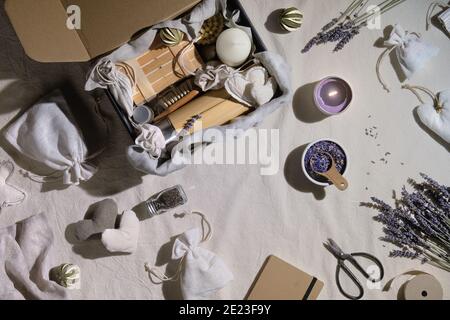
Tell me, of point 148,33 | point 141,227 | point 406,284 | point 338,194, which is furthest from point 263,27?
point 406,284

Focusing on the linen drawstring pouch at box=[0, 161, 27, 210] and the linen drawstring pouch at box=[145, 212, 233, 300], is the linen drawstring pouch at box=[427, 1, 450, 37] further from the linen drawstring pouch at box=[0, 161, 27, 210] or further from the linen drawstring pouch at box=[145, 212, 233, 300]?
the linen drawstring pouch at box=[0, 161, 27, 210]

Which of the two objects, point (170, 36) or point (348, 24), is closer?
point (170, 36)

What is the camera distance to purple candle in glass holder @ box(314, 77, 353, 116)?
0.97 meters

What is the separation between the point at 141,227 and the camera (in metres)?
0.98

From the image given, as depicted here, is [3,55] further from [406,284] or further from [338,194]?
[406,284]

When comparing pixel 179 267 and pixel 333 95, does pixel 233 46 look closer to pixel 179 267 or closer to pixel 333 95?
pixel 333 95

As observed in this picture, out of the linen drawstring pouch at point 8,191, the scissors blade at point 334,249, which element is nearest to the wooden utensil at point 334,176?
the scissors blade at point 334,249

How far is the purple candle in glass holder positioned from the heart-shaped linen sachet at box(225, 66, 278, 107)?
0.39 ft

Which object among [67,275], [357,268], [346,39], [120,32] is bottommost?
[357,268]

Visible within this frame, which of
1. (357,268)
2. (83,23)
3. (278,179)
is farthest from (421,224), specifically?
(83,23)

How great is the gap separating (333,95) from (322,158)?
0.13 metres

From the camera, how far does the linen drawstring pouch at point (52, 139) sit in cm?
93

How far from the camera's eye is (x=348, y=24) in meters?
1.01
